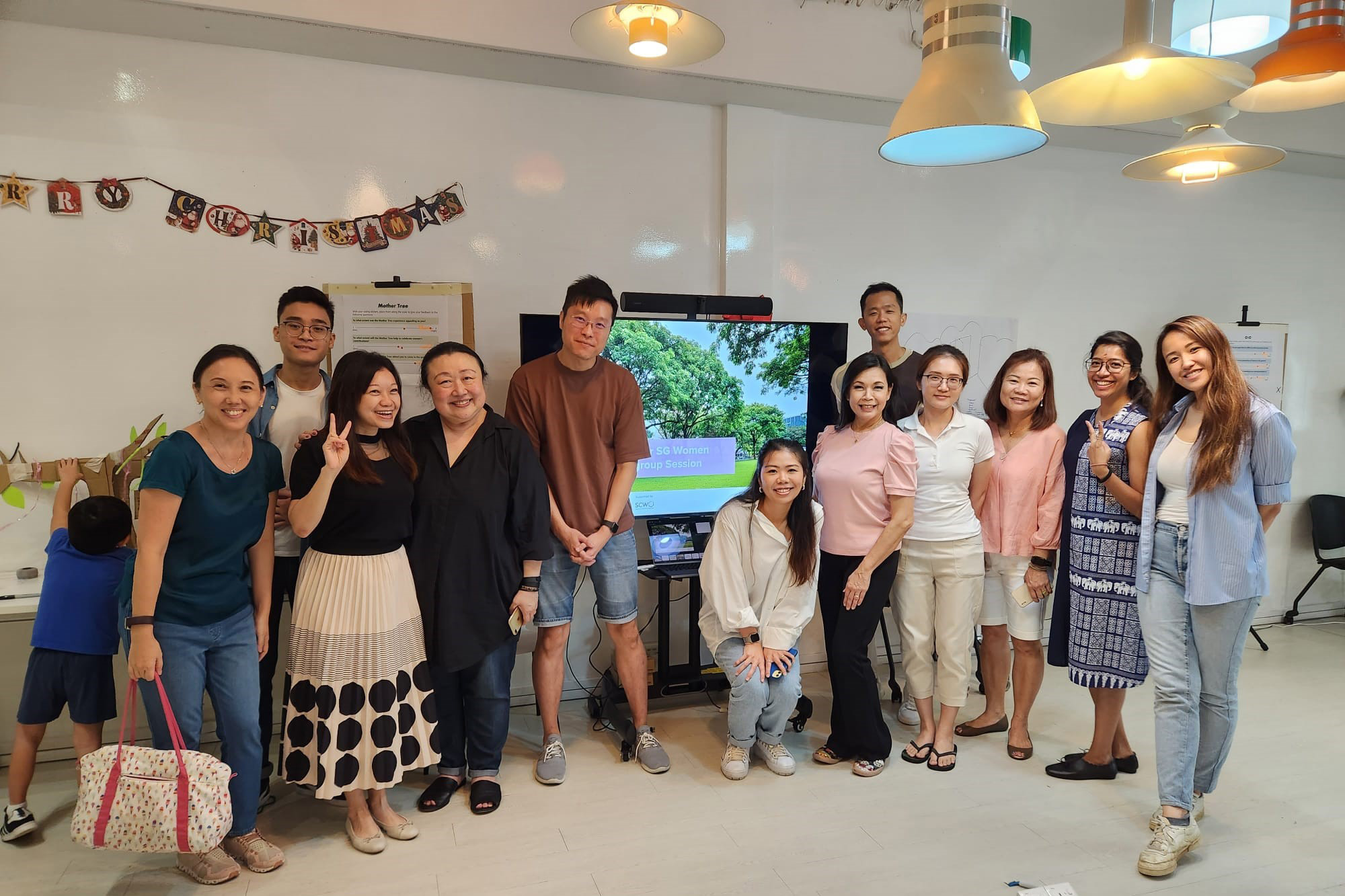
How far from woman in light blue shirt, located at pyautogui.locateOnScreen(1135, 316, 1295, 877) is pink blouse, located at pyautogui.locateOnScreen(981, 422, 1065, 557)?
0.46 meters

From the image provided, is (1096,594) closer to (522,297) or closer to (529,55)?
(522,297)

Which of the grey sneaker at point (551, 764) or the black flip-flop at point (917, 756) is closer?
the grey sneaker at point (551, 764)

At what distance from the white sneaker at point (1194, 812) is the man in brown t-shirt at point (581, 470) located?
153 cm

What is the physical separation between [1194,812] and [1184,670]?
56 centimetres

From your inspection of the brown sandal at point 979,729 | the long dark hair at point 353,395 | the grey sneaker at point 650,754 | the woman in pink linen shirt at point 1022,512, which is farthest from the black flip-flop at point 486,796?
the woman in pink linen shirt at point 1022,512

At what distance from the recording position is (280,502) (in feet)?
8.04

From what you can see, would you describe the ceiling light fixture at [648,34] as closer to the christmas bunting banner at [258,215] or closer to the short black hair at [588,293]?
the short black hair at [588,293]

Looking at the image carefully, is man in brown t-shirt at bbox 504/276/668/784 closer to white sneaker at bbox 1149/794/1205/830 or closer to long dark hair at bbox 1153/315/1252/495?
white sneaker at bbox 1149/794/1205/830

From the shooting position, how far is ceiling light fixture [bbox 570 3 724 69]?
6.30 feet

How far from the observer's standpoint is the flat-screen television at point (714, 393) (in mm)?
3131

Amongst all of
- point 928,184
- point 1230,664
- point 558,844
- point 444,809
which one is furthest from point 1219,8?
point 444,809

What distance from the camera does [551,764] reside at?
2.70 m

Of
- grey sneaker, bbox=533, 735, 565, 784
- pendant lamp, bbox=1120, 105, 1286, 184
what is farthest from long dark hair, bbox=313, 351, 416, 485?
pendant lamp, bbox=1120, 105, 1286, 184

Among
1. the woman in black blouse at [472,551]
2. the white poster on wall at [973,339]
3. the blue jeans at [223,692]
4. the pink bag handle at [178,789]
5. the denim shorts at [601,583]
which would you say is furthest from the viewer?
the white poster on wall at [973,339]
